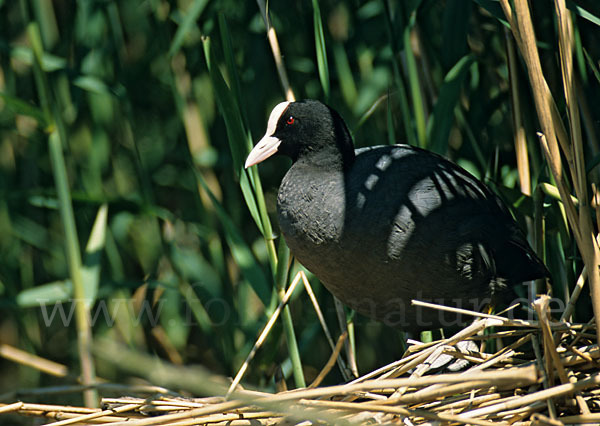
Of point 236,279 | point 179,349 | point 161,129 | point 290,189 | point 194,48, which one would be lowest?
point 179,349

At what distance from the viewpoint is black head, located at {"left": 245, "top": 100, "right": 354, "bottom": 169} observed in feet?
4.24

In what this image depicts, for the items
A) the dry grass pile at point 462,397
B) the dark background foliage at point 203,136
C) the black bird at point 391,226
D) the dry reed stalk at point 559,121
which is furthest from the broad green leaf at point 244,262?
the dry reed stalk at point 559,121

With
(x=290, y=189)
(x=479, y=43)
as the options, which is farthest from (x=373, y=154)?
(x=479, y=43)

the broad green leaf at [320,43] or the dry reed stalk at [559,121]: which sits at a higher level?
the broad green leaf at [320,43]

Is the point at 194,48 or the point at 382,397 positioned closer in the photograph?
the point at 382,397

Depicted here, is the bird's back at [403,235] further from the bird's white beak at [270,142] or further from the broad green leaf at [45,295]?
the broad green leaf at [45,295]

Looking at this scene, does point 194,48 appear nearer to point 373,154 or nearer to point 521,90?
point 373,154

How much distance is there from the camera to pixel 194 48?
1.58 meters

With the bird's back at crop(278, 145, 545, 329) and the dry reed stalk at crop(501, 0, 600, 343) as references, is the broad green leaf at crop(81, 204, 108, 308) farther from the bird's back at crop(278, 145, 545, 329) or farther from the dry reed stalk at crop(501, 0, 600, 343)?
the dry reed stalk at crop(501, 0, 600, 343)

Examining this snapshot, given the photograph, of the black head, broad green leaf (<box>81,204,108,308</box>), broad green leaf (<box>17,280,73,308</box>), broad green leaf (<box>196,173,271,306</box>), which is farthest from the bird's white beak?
broad green leaf (<box>17,280,73,308</box>)

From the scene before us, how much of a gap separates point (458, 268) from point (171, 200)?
0.98 meters

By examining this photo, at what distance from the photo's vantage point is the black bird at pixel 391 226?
3.90ft

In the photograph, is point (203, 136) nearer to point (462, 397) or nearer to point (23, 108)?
point (23, 108)

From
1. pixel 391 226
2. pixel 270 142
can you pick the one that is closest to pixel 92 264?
pixel 270 142
